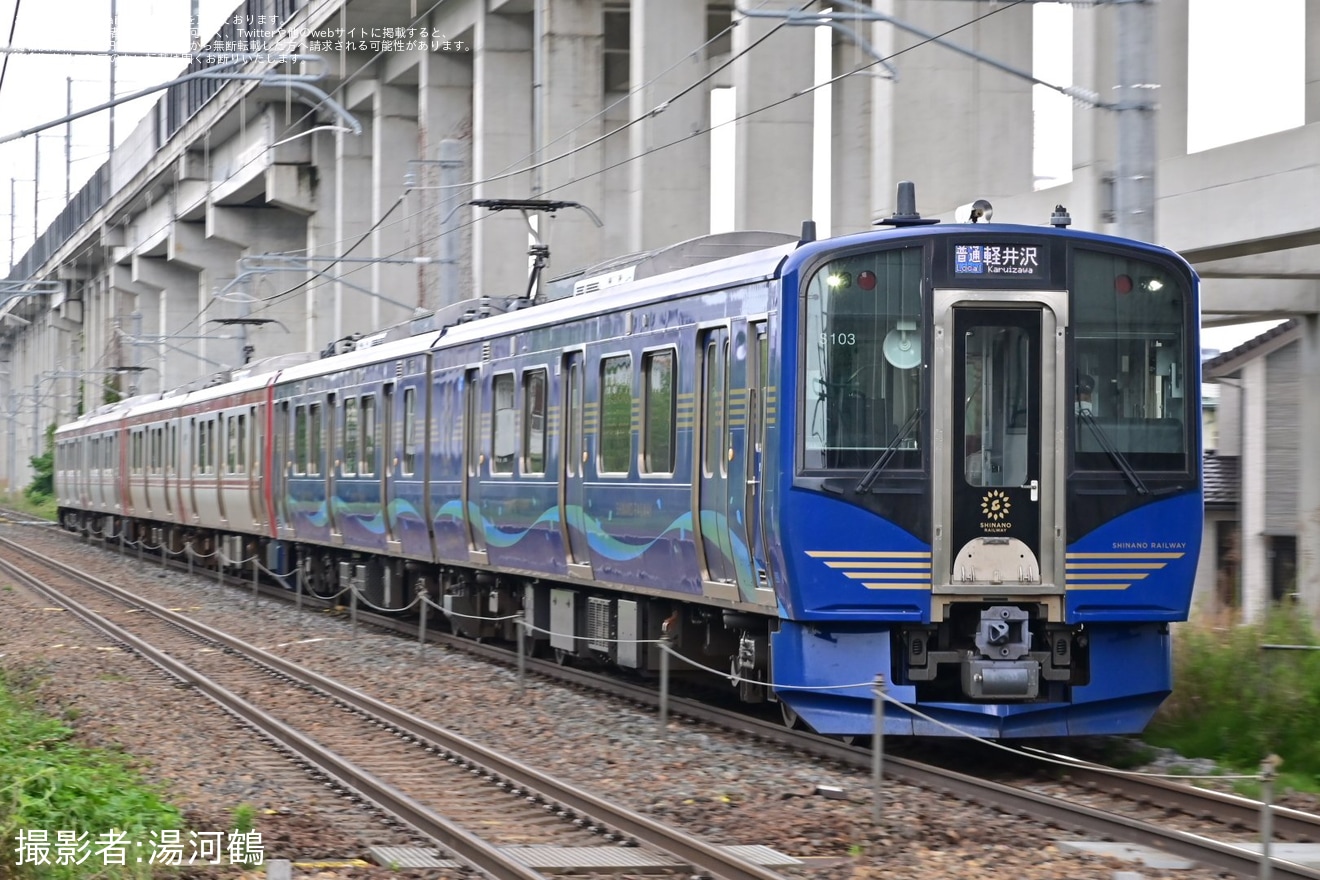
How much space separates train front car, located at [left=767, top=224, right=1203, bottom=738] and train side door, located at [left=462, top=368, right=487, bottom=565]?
6.61 metres

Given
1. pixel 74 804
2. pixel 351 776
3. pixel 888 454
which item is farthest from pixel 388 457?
pixel 74 804

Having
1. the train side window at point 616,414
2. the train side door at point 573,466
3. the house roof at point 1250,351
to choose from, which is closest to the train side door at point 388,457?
the train side door at point 573,466

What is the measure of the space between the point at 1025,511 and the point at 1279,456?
1942cm

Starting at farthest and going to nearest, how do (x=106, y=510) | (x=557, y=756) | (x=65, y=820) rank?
(x=106, y=510) < (x=557, y=756) < (x=65, y=820)

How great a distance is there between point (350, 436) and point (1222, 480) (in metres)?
17.2

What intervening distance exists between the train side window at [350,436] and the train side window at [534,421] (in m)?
6.25

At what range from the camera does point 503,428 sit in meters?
16.6

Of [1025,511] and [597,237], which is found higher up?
[597,237]

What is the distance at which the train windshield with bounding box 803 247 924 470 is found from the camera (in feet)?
35.7

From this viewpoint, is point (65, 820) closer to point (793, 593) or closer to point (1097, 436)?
point (793, 593)

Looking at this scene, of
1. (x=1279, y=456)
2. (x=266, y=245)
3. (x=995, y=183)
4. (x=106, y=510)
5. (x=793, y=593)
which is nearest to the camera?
(x=793, y=593)

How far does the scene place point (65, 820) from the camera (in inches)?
313

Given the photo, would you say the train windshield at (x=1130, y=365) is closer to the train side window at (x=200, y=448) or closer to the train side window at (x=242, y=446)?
the train side window at (x=242, y=446)

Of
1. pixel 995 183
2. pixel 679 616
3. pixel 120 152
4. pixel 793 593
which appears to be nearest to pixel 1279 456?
pixel 995 183
